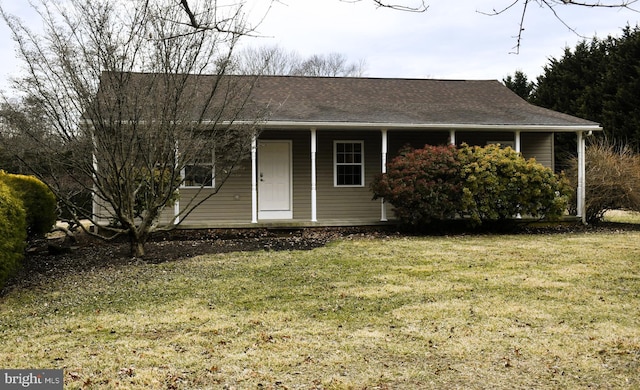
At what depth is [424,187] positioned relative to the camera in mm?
12656

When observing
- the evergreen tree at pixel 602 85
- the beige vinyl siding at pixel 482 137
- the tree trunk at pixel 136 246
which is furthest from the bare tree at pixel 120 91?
the evergreen tree at pixel 602 85

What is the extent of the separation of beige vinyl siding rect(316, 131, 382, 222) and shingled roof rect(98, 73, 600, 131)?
882 mm

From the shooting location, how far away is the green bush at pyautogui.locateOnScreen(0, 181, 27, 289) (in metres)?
6.95

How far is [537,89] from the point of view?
31.4 m

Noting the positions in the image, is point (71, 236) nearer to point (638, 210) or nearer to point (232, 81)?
point (232, 81)

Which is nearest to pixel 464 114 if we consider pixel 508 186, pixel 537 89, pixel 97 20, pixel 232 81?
pixel 508 186

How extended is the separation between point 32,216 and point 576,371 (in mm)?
10251

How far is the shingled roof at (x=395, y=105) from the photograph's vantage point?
14.0m

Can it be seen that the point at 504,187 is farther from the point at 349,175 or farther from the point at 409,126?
the point at 349,175

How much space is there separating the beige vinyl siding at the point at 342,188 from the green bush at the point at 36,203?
6.77m

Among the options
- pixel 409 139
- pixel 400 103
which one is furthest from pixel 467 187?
pixel 400 103

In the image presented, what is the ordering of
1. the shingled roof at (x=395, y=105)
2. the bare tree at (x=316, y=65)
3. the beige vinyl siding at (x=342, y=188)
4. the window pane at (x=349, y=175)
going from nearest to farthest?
the shingled roof at (x=395, y=105) → the beige vinyl siding at (x=342, y=188) → the window pane at (x=349, y=175) → the bare tree at (x=316, y=65)

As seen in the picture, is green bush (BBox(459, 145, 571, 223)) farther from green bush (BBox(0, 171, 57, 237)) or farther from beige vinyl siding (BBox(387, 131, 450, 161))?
green bush (BBox(0, 171, 57, 237))

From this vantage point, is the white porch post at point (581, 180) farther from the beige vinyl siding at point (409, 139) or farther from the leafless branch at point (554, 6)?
the leafless branch at point (554, 6)
